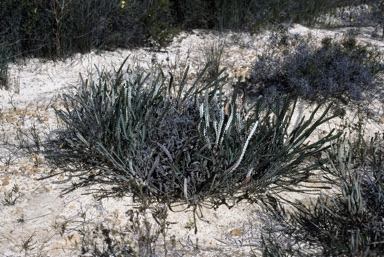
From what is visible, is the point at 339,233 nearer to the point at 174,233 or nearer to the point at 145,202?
the point at 174,233

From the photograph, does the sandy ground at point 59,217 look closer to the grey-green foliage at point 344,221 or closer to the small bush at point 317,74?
the grey-green foliage at point 344,221

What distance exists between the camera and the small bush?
5040 millimetres

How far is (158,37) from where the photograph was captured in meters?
6.13

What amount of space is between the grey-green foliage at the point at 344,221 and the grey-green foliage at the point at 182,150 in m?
0.30

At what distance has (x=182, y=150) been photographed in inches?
131

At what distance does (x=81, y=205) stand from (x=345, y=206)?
5.82ft

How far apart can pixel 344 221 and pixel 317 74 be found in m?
2.24

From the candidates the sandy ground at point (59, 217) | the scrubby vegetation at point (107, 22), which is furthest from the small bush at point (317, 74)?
the scrubby vegetation at point (107, 22)

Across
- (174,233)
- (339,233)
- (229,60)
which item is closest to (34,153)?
(174,233)

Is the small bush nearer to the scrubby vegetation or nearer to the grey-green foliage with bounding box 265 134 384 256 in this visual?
the scrubby vegetation

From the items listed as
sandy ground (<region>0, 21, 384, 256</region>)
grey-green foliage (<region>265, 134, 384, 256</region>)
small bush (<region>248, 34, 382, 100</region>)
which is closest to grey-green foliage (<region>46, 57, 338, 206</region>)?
sandy ground (<region>0, 21, 384, 256</region>)

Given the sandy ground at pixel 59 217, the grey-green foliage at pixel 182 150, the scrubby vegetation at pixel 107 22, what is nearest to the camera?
the sandy ground at pixel 59 217

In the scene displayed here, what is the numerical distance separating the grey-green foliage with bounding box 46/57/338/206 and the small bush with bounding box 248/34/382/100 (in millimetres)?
1383

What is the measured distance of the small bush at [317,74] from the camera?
198 inches
